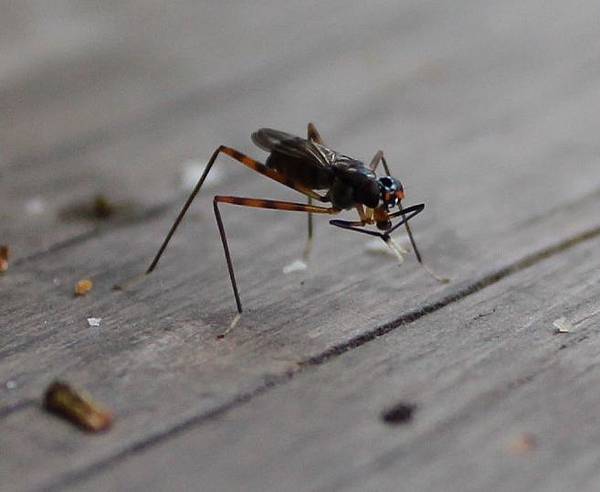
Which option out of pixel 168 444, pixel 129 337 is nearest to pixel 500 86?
pixel 129 337

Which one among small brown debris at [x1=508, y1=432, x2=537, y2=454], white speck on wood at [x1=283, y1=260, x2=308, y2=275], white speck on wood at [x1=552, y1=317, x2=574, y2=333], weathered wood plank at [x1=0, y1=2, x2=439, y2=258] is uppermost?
weathered wood plank at [x1=0, y1=2, x2=439, y2=258]

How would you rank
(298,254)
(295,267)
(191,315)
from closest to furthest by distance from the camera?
(191,315) < (295,267) < (298,254)

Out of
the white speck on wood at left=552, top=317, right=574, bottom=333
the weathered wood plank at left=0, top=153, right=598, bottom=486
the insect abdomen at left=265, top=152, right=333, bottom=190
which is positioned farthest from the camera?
the insect abdomen at left=265, top=152, right=333, bottom=190

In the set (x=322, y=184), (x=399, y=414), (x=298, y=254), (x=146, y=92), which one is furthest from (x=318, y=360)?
(x=146, y=92)

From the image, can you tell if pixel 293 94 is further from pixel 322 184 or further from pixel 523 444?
pixel 523 444

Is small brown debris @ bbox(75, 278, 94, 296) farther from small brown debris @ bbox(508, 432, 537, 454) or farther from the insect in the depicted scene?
small brown debris @ bbox(508, 432, 537, 454)

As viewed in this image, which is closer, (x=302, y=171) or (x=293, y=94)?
(x=302, y=171)

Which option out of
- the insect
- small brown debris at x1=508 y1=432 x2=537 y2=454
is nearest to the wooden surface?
small brown debris at x1=508 y1=432 x2=537 y2=454
